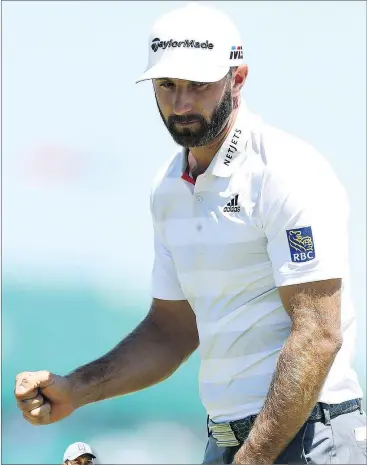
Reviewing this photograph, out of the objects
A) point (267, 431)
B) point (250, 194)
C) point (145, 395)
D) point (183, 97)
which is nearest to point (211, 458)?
point (267, 431)

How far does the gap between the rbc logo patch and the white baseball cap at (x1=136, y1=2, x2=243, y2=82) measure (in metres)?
0.54

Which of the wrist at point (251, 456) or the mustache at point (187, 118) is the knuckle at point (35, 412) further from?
the mustache at point (187, 118)

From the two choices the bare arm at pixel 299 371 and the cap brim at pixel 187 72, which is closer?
the bare arm at pixel 299 371

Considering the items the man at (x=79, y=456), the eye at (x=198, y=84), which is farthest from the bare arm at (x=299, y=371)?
the man at (x=79, y=456)

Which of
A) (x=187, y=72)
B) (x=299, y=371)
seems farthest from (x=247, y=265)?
(x=187, y=72)

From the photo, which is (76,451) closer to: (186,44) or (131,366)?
(131,366)

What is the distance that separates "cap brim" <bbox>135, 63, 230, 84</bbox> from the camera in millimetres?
3666

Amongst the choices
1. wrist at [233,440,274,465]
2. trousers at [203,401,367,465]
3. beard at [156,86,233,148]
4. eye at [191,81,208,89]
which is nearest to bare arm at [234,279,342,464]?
wrist at [233,440,274,465]

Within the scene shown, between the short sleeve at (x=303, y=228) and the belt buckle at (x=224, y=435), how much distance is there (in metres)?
0.51

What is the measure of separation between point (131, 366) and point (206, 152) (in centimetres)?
81

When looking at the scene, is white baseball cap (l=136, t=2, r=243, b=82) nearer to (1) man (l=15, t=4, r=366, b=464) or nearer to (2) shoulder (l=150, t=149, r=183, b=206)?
(1) man (l=15, t=4, r=366, b=464)

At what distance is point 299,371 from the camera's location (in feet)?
11.5

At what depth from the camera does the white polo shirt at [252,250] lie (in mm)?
3551

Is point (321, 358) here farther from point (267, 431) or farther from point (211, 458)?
point (211, 458)
